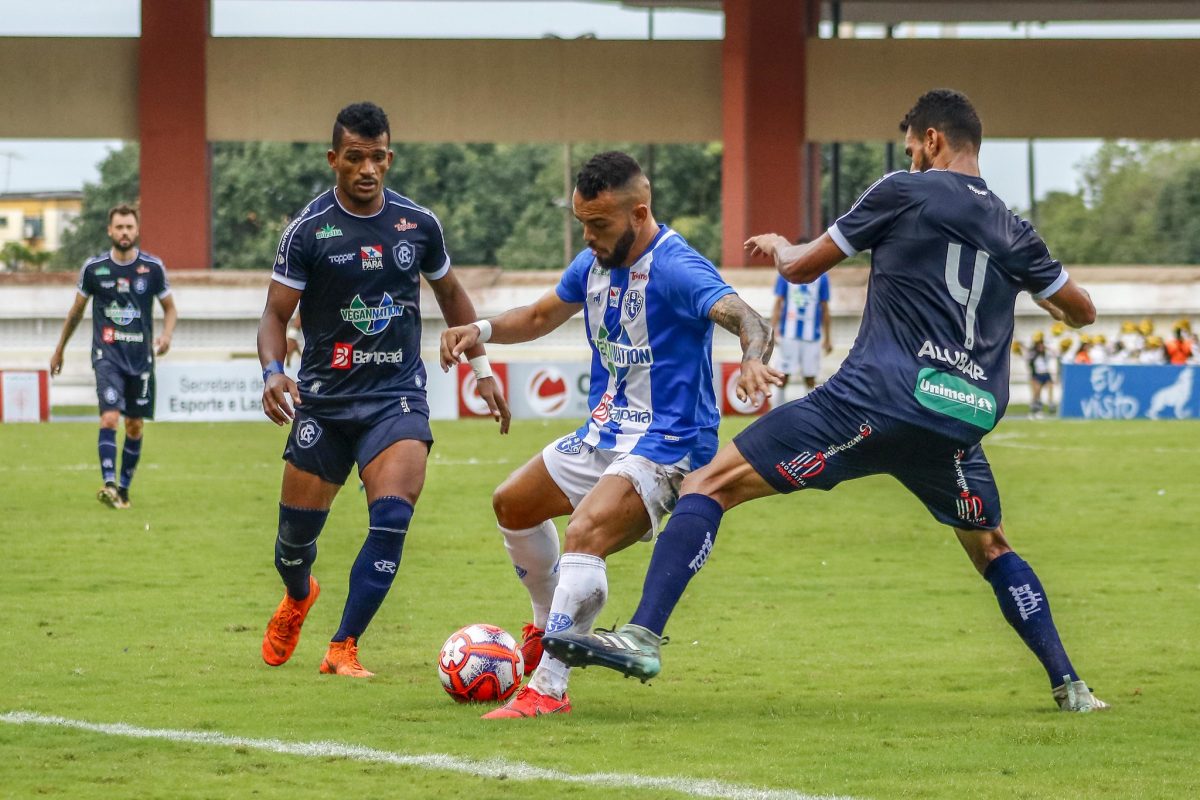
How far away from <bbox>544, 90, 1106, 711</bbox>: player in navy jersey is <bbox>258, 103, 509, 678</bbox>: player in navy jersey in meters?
1.63

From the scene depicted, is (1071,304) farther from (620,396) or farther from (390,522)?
(390,522)

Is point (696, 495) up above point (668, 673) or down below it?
above

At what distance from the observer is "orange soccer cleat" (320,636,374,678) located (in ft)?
23.6

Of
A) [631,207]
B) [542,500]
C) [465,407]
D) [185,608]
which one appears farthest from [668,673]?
[465,407]

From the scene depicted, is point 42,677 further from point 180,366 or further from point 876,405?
point 180,366

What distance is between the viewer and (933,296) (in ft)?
19.8

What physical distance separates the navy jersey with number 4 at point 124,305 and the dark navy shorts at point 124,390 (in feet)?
0.15

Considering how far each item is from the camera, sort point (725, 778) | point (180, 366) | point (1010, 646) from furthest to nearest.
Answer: point (180, 366) < point (1010, 646) < point (725, 778)

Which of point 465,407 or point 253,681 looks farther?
point 465,407

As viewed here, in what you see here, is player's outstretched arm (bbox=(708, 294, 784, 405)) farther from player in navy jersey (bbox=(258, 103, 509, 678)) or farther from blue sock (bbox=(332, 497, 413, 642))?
blue sock (bbox=(332, 497, 413, 642))

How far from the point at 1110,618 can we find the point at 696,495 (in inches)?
145

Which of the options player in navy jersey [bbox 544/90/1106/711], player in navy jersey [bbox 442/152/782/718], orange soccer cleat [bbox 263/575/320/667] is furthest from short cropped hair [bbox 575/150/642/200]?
orange soccer cleat [bbox 263/575/320/667]

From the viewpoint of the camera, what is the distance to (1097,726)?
6105 millimetres

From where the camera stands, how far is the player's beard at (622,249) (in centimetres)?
648
